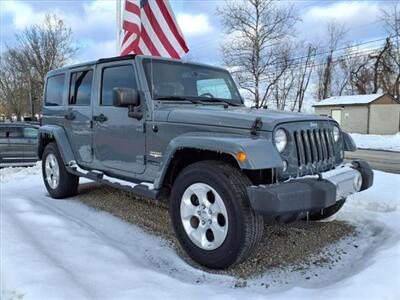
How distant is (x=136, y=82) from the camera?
4426 mm

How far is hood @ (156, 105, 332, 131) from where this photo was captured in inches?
134

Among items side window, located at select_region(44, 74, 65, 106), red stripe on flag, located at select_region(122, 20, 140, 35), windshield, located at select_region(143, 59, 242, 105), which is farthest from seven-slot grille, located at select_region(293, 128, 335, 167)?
red stripe on flag, located at select_region(122, 20, 140, 35)

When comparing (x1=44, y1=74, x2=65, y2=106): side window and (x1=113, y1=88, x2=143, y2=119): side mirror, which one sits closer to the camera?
(x1=113, y1=88, x2=143, y2=119): side mirror

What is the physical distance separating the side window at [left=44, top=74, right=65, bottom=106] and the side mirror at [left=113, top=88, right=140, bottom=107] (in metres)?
2.26

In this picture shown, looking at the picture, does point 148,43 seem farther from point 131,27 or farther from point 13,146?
point 13,146

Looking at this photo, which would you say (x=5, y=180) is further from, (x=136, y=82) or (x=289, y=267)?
(x=289, y=267)

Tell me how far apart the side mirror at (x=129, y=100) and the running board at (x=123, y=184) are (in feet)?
2.55

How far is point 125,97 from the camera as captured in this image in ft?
13.5

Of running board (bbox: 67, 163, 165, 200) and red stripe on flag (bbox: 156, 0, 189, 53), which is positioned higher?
red stripe on flag (bbox: 156, 0, 189, 53)

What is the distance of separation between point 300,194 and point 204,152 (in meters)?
1.03

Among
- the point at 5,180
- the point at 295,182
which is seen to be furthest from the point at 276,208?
the point at 5,180

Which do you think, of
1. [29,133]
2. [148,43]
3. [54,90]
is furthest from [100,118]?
[29,133]

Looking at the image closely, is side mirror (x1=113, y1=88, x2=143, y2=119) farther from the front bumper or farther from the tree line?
the tree line

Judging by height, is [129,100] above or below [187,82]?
below
